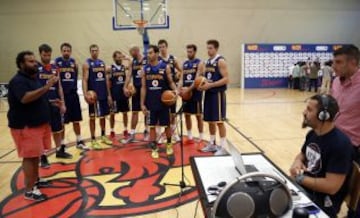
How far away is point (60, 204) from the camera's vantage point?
3.98 meters

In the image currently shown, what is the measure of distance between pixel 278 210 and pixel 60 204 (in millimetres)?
3103

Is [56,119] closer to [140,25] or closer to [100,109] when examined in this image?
[100,109]

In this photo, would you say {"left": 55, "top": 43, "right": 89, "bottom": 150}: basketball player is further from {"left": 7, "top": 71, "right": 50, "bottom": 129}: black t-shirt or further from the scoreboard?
the scoreboard

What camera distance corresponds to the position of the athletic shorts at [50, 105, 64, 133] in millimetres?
5445

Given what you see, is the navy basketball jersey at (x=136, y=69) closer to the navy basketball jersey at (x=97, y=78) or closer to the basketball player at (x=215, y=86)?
the navy basketball jersey at (x=97, y=78)

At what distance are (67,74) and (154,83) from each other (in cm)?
164

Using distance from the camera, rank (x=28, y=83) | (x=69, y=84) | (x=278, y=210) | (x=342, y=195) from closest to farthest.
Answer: (x=278, y=210) < (x=342, y=195) < (x=28, y=83) < (x=69, y=84)

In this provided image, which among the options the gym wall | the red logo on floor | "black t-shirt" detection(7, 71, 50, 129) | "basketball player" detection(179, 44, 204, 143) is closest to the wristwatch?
the red logo on floor

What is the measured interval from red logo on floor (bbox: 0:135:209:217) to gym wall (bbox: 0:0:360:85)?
432 inches

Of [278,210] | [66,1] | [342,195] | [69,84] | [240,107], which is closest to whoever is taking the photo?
[278,210]

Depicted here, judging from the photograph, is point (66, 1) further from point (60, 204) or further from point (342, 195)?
point (342, 195)

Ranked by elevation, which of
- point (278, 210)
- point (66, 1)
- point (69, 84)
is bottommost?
point (278, 210)

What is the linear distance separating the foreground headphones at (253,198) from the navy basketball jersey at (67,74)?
4938 mm

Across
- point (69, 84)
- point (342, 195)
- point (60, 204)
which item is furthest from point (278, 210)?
point (69, 84)
